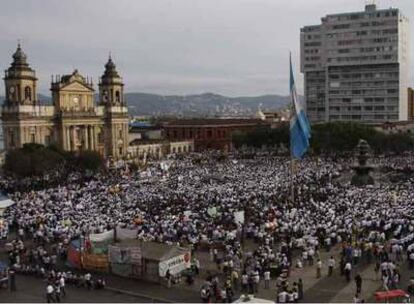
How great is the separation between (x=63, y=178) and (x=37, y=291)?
40.2 metres

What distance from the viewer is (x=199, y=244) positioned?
3108 cm

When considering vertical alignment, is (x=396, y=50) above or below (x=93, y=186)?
above

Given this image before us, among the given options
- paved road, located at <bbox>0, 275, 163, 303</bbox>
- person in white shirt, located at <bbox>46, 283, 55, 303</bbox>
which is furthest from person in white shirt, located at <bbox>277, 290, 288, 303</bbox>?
person in white shirt, located at <bbox>46, 283, 55, 303</bbox>

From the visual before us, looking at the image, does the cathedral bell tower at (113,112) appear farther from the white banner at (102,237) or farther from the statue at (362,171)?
the white banner at (102,237)

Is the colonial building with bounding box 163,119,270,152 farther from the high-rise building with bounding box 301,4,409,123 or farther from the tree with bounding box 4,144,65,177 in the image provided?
the tree with bounding box 4,144,65,177

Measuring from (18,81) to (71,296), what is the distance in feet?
215

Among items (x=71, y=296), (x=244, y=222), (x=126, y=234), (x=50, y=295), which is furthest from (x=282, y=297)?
(x=244, y=222)

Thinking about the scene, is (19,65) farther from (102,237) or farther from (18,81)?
(102,237)

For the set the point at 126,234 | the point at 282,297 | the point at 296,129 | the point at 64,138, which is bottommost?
the point at 282,297

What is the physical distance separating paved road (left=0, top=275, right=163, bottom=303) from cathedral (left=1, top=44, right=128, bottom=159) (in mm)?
59122

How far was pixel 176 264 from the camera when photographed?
25.9m

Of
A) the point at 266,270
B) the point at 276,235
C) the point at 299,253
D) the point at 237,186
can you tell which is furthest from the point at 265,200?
the point at 266,270

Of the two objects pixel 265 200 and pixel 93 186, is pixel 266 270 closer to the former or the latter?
pixel 265 200

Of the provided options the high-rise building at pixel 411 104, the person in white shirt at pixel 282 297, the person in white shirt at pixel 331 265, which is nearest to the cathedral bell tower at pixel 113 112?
the person in white shirt at pixel 331 265
